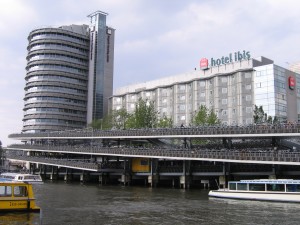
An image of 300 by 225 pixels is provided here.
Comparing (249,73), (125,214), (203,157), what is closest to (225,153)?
(203,157)

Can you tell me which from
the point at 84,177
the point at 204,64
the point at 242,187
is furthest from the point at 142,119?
the point at 242,187

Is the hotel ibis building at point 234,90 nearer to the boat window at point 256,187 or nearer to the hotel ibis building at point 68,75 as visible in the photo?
the hotel ibis building at point 68,75

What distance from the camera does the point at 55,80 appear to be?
15750 centimetres

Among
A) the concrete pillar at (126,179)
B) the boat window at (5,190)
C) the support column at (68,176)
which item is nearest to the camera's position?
the boat window at (5,190)

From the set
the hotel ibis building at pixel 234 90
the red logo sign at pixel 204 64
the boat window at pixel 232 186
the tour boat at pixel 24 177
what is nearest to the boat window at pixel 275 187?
the boat window at pixel 232 186

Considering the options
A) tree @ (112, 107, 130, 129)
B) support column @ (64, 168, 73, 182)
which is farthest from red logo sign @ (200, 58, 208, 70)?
support column @ (64, 168, 73, 182)

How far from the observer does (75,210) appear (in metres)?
37.8

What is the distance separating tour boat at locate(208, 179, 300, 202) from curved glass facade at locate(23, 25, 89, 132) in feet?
385

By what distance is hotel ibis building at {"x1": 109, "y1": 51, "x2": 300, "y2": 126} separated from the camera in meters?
108

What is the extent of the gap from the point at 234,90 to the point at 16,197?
91073 mm

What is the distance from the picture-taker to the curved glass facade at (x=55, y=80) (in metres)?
157

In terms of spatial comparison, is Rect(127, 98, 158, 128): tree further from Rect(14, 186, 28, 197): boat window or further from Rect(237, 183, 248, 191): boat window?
Rect(14, 186, 28, 197): boat window

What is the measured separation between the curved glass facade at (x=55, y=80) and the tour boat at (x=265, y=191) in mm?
117424

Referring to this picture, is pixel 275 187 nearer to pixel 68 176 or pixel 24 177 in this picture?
pixel 24 177
